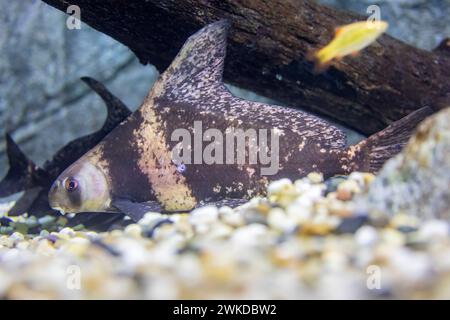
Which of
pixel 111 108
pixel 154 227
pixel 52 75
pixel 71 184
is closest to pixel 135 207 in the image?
pixel 71 184

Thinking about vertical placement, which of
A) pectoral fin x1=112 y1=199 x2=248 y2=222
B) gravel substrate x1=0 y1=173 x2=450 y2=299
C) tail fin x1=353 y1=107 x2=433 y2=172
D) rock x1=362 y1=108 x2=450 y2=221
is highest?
tail fin x1=353 y1=107 x2=433 y2=172

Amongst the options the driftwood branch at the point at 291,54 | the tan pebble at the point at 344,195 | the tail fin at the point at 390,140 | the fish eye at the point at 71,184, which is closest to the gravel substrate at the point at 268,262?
the tan pebble at the point at 344,195

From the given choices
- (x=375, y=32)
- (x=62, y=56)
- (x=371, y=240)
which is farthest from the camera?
(x=62, y=56)

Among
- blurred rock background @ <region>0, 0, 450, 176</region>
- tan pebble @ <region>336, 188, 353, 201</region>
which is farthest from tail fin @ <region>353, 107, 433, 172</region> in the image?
blurred rock background @ <region>0, 0, 450, 176</region>

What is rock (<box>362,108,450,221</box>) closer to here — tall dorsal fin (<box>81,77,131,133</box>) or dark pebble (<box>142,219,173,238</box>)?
dark pebble (<box>142,219,173,238</box>)

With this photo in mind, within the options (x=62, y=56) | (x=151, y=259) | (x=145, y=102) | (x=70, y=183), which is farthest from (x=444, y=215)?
(x=62, y=56)

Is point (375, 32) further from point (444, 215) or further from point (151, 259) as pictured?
point (151, 259)

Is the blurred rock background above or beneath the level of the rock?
above
